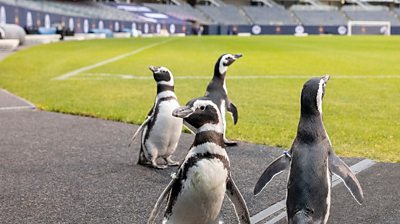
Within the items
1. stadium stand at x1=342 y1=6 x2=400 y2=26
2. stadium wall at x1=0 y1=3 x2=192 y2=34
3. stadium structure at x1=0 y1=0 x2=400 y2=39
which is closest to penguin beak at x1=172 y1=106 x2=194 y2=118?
stadium structure at x1=0 y1=0 x2=400 y2=39

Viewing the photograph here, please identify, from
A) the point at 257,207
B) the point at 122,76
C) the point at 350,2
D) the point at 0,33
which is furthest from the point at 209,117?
the point at 350,2

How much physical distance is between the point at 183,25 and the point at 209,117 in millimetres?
80286

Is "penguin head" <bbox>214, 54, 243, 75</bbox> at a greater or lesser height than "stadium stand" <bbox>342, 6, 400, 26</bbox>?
lesser

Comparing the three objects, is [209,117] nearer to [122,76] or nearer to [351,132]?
[351,132]

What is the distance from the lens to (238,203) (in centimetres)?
353

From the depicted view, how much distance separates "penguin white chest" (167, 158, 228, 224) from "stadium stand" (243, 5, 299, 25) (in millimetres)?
95007

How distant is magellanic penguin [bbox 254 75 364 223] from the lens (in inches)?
133

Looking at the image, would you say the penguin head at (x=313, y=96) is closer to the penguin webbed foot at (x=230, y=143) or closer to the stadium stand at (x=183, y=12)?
the penguin webbed foot at (x=230, y=143)

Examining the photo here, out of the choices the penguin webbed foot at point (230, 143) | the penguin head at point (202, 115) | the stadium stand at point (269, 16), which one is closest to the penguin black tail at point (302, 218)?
the penguin head at point (202, 115)

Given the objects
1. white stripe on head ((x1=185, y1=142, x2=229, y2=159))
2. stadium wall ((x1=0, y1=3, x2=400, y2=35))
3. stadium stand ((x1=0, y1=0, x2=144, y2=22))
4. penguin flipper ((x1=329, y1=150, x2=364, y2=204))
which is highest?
stadium stand ((x1=0, y1=0, x2=144, y2=22))

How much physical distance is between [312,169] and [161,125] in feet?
8.05

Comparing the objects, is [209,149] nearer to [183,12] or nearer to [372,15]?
[183,12]

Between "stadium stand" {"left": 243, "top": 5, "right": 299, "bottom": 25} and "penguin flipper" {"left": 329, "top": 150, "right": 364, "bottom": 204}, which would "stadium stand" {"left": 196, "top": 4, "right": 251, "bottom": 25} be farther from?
"penguin flipper" {"left": 329, "top": 150, "right": 364, "bottom": 204}

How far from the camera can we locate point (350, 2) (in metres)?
110
